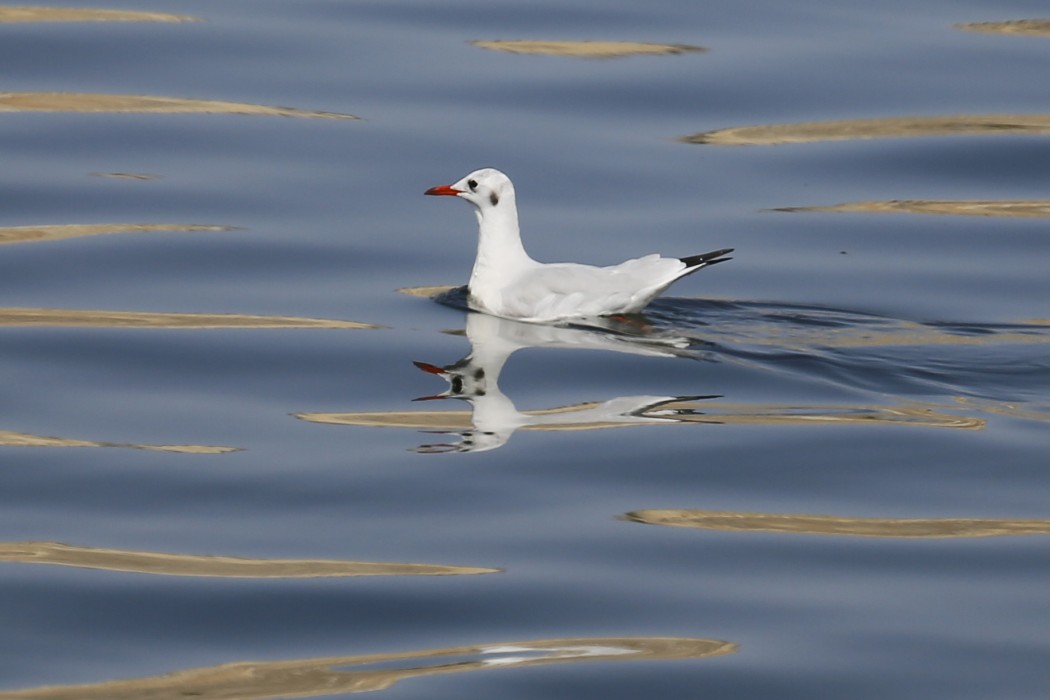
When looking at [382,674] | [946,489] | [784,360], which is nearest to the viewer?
[382,674]

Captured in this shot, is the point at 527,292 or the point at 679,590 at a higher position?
the point at 527,292

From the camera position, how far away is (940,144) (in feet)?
47.9

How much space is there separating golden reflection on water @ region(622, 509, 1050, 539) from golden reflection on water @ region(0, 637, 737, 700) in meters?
1.14

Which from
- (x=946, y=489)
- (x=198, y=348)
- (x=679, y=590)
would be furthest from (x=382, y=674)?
(x=198, y=348)

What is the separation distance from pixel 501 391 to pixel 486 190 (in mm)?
2285

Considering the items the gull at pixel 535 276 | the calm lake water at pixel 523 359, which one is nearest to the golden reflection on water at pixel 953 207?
the calm lake water at pixel 523 359

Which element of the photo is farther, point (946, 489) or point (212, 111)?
point (212, 111)

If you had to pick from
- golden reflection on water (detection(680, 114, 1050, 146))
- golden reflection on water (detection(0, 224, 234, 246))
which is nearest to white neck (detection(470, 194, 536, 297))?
golden reflection on water (detection(0, 224, 234, 246))

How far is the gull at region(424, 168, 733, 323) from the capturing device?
10703 mm

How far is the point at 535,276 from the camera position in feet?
36.2

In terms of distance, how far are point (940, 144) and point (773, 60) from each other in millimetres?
2066

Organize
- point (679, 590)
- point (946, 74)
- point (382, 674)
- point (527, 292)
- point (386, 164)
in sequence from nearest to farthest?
1. point (382, 674)
2. point (679, 590)
3. point (527, 292)
4. point (386, 164)
5. point (946, 74)

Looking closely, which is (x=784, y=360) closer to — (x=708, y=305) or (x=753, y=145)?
(x=708, y=305)

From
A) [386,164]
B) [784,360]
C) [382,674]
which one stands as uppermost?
[386,164]
